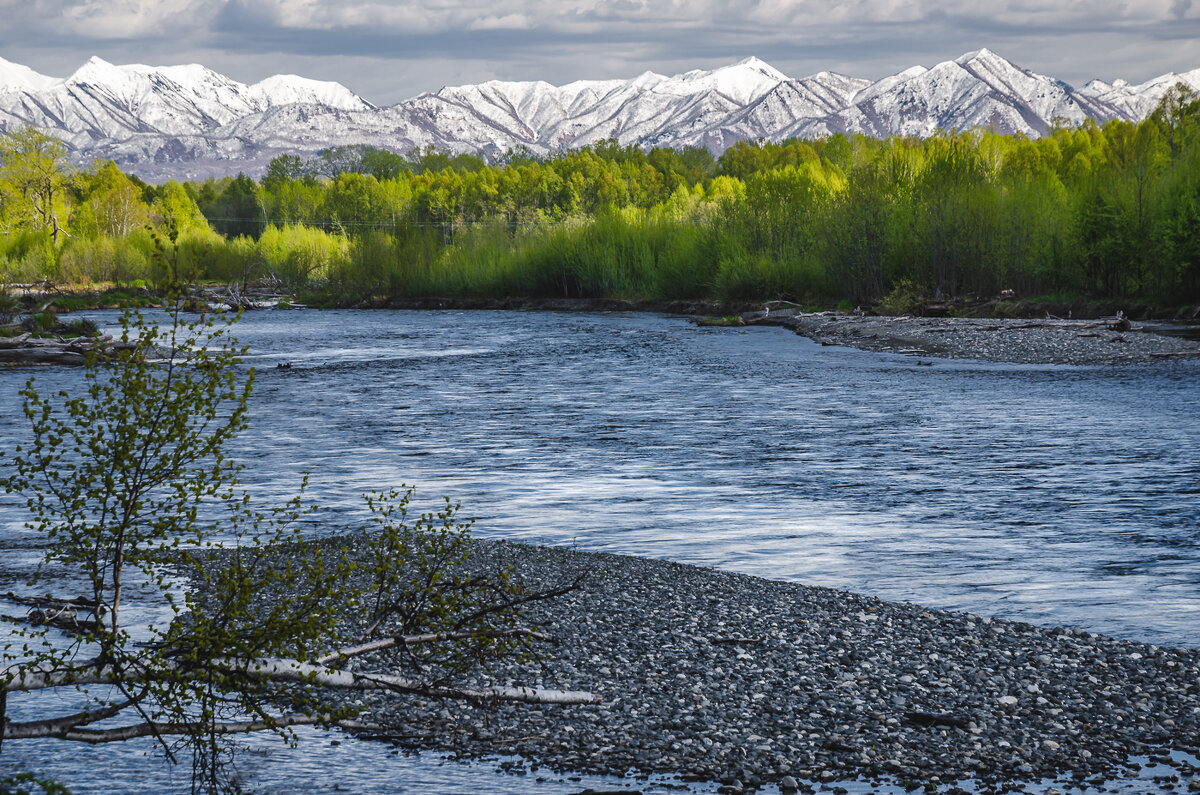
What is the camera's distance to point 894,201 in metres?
73.9

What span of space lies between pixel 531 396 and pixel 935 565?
2384 centimetres

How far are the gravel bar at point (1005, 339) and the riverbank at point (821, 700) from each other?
118 feet

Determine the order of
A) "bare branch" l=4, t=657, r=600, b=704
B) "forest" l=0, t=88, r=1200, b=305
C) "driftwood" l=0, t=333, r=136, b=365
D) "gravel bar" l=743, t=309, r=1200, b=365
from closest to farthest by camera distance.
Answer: "bare branch" l=4, t=657, r=600, b=704 < "gravel bar" l=743, t=309, r=1200, b=365 < "driftwood" l=0, t=333, r=136, b=365 < "forest" l=0, t=88, r=1200, b=305

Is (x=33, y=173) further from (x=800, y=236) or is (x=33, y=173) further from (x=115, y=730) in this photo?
(x=115, y=730)

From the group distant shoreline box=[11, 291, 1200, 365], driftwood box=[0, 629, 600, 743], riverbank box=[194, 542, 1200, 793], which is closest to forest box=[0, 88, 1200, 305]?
distant shoreline box=[11, 291, 1200, 365]

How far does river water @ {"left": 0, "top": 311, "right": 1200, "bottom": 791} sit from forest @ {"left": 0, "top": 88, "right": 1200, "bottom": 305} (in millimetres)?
21212

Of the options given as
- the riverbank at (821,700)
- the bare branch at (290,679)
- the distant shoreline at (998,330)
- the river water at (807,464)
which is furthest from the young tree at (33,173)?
the bare branch at (290,679)

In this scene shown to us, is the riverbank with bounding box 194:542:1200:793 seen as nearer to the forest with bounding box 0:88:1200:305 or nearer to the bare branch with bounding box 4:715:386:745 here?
the bare branch with bounding box 4:715:386:745

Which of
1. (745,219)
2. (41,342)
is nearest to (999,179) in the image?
(745,219)

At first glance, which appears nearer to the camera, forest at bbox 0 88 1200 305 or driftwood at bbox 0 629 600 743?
driftwood at bbox 0 629 600 743

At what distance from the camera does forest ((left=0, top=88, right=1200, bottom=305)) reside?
6103 cm

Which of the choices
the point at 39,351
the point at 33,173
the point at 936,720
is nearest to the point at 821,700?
the point at 936,720

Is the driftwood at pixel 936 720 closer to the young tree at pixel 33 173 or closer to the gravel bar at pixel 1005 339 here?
the gravel bar at pixel 1005 339

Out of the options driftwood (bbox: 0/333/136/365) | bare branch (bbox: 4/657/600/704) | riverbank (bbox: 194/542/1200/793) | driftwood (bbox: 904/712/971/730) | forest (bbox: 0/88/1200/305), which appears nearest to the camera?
bare branch (bbox: 4/657/600/704)
